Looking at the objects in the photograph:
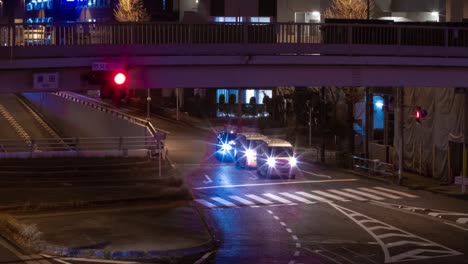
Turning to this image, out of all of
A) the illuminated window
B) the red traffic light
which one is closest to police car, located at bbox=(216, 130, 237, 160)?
the red traffic light

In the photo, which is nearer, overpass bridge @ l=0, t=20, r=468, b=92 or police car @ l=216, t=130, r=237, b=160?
overpass bridge @ l=0, t=20, r=468, b=92

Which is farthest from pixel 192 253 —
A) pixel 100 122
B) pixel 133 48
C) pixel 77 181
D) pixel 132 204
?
pixel 100 122

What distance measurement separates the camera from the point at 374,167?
40031 mm

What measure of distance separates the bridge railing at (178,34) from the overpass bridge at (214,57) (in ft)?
0.12

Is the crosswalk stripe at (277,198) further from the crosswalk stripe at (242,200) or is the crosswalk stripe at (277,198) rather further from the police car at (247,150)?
the police car at (247,150)

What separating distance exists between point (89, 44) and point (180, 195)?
9972mm

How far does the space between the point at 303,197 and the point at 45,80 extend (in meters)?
14.3

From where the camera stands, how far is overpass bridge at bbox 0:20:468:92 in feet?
71.0

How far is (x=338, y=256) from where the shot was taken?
1905 cm

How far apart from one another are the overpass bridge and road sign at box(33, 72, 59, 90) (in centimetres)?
4

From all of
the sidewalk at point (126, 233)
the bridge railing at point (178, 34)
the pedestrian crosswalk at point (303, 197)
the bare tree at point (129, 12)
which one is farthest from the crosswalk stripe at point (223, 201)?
the bare tree at point (129, 12)

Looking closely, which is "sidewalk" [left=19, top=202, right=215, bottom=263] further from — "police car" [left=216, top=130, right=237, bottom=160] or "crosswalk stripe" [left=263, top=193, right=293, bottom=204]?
"police car" [left=216, top=130, right=237, bottom=160]

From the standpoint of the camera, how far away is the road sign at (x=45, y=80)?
847 inches

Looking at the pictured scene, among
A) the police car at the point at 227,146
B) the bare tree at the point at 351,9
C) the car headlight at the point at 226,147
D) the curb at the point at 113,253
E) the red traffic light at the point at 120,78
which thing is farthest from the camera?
the bare tree at the point at 351,9
